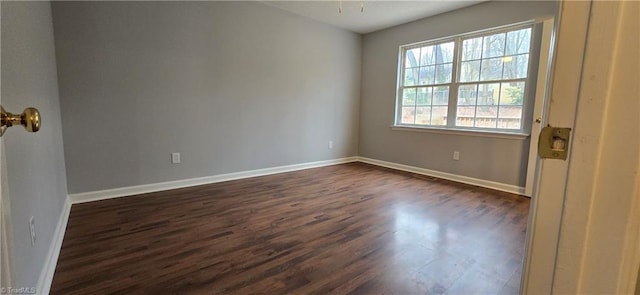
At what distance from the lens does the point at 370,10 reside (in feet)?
12.9

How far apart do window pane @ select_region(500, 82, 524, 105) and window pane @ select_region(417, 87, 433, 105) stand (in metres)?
1.01

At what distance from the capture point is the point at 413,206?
290 cm

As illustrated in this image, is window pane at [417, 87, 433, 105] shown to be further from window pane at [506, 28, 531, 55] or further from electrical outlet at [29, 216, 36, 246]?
electrical outlet at [29, 216, 36, 246]

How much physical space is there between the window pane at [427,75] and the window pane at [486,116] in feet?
2.80

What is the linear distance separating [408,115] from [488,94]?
1.25m

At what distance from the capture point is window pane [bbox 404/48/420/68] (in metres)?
4.52

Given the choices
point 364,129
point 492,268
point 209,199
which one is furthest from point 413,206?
point 364,129

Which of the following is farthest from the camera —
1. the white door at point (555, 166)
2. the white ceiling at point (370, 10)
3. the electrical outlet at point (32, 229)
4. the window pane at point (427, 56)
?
the window pane at point (427, 56)

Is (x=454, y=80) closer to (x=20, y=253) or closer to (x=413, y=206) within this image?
(x=413, y=206)

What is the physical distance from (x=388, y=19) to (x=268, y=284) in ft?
13.2

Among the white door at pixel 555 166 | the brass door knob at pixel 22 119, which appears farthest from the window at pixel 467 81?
the brass door knob at pixel 22 119

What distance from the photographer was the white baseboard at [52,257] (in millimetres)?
1437

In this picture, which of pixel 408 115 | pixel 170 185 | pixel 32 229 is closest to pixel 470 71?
pixel 408 115

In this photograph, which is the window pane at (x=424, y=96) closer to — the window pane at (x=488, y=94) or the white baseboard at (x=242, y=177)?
the window pane at (x=488, y=94)
